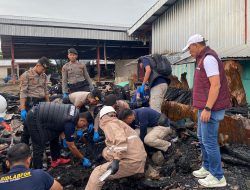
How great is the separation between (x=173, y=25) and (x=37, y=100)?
292 inches

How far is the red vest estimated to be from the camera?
326 cm

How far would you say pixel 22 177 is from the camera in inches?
89.9

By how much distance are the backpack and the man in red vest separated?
2.10 m

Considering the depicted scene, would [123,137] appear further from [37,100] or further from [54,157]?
[37,100]

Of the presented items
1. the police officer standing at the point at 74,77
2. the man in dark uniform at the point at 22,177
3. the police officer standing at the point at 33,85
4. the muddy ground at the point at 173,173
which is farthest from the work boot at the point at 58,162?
the man in dark uniform at the point at 22,177

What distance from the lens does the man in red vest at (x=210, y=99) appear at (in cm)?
317

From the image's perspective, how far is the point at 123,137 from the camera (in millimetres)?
3336

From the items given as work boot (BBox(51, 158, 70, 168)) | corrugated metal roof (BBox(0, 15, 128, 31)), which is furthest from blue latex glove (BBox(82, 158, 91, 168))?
corrugated metal roof (BBox(0, 15, 128, 31))

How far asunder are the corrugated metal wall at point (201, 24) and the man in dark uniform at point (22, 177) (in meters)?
6.90

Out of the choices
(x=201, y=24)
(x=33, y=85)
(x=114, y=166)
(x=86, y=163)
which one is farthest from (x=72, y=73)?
(x=201, y=24)

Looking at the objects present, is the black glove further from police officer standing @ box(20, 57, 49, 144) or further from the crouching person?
police officer standing @ box(20, 57, 49, 144)

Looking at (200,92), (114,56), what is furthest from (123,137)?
(114,56)

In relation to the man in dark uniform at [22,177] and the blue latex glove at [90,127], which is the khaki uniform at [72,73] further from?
the man in dark uniform at [22,177]

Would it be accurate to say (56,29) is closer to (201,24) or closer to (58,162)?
(201,24)
